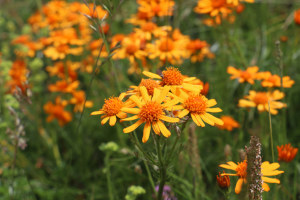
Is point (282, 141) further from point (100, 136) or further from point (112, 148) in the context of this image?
point (100, 136)

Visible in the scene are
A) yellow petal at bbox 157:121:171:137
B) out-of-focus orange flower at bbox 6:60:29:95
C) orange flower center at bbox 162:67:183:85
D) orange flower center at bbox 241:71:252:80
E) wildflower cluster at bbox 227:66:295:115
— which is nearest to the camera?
yellow petal at bbox 157:121:171:137

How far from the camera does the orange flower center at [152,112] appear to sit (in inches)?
53.8

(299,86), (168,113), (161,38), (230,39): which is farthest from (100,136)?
(299,86)

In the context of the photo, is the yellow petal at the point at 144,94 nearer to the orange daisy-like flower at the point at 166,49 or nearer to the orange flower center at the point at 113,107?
the orange flower center at the point at 113,107

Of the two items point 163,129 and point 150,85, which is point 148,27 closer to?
point 150,85

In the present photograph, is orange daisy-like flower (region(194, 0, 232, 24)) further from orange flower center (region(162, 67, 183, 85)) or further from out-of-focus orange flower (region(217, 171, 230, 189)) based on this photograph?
out-of-focus orange flower (region(217, 171, 230, 189))

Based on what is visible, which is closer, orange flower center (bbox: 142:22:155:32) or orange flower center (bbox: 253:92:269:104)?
orange flower center (bbox: 253:92:269:104)

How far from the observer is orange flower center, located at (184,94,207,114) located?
1424 mm

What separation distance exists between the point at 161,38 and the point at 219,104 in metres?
0.74

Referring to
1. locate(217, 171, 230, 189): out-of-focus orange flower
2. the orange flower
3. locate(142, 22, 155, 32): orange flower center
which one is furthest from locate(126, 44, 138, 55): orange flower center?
locate(217, 171, 230, 189): out-of-focus orange flower

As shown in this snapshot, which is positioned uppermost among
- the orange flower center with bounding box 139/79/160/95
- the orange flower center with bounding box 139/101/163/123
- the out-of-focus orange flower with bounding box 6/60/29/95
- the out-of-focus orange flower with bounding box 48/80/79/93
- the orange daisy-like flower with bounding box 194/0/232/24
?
the orange daisy-like flower with bounding box 194/0/232/24

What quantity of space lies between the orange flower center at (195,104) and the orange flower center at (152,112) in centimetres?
14

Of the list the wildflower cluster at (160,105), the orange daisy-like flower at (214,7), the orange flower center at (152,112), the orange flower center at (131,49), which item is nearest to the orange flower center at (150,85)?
the wildflower cluster at (160,105)

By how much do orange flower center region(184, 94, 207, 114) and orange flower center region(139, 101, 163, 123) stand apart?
0.45 ft
